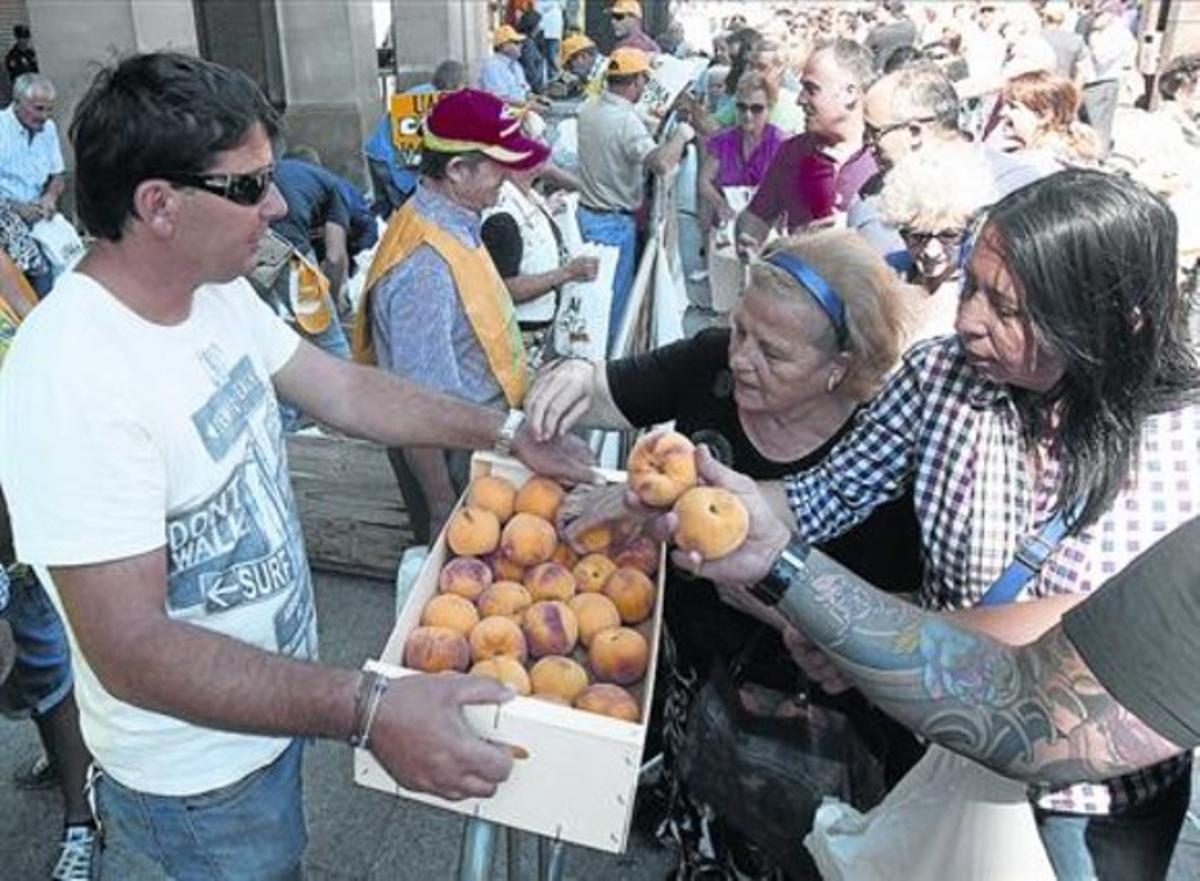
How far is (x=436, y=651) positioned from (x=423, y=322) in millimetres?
1658

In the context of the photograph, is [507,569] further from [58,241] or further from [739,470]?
[58,241]

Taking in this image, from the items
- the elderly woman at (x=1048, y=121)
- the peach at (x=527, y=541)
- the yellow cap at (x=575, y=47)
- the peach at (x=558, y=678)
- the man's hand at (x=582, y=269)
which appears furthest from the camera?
the yellow cap at (x=575, y=47)

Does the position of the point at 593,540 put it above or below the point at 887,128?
below

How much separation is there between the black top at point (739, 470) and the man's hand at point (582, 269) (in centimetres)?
214

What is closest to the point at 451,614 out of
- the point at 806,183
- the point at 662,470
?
the point at 662,470

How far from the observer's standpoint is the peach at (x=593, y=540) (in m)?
2.05

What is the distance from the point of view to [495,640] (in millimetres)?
1753

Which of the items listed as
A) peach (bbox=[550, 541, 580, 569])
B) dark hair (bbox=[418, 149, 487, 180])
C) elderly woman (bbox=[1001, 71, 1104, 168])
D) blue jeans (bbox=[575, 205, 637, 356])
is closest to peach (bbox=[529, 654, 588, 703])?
peach (bbox=[550, 541, 580, 569])

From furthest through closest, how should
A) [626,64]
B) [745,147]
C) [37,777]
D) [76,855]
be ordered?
[745,147]
[626,64]
[37,777]
[76,855]

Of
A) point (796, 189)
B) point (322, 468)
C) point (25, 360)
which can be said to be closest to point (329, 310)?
point (322, 468)

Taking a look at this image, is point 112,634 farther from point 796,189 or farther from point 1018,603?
point 796,189

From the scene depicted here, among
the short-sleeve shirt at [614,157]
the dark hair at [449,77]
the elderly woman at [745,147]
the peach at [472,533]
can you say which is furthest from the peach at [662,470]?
the dark hair at [449,77]

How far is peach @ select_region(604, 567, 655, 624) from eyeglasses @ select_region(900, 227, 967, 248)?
1.90 meters

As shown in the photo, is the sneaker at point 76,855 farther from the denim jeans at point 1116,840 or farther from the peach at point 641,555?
the denim jeans at point 1116,840
